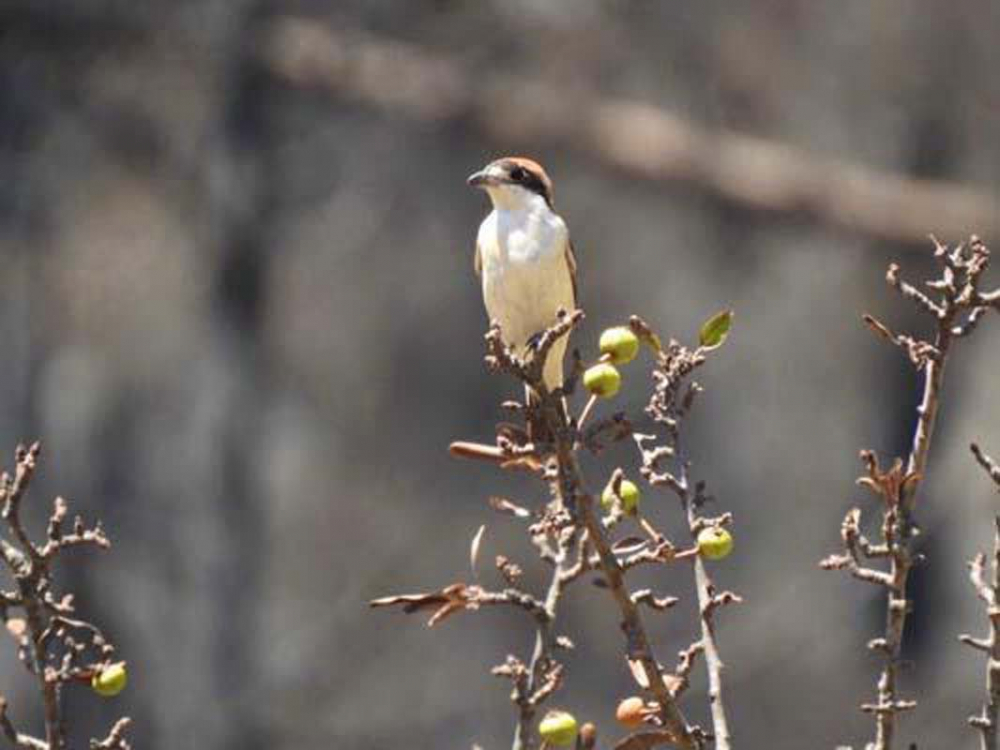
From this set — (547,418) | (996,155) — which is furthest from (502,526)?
(547,418)

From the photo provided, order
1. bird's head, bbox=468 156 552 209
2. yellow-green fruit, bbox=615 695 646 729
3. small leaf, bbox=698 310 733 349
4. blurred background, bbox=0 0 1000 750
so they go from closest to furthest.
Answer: yellow-green fruit, bbox=615 695 646 729
small leaf, bbox=698 310 733 349
bird's head, bbox=468 156 552 209
blurred background, bbox=0 0 1000 750

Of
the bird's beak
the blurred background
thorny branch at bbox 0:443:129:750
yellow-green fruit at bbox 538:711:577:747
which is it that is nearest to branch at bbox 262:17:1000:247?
the blurred background

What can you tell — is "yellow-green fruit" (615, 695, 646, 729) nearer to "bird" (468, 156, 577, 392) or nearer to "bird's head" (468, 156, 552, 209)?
"bird" (468, 156, 577, 392)

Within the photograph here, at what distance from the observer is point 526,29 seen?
13.2 metres

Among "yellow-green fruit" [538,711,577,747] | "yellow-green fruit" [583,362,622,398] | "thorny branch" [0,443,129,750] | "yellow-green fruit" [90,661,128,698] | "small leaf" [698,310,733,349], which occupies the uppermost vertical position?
"small leaf" [698,310,733,349]

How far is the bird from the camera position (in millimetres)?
4273

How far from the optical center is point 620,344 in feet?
10.0

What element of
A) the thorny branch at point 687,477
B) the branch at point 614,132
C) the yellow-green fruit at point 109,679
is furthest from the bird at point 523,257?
the branch at point 614,132

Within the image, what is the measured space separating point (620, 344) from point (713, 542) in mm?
289

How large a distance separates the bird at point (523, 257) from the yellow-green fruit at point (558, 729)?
132 centimetres

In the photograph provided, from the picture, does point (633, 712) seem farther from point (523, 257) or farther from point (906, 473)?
point (523, 257)

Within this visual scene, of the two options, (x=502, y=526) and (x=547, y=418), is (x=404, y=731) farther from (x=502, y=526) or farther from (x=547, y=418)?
(x=547, y=418)

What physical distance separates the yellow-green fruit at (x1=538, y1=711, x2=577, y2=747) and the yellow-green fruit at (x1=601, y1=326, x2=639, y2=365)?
1.44 feet

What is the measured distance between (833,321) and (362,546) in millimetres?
2892
